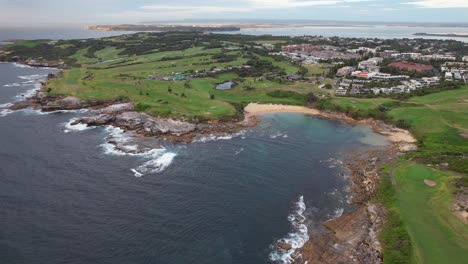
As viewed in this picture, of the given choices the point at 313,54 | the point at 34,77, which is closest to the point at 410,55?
the point at 313,54

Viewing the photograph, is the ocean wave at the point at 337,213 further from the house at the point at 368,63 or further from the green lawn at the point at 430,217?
the house at the point at 368,63

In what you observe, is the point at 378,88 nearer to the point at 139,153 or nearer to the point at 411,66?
the point at 411,66

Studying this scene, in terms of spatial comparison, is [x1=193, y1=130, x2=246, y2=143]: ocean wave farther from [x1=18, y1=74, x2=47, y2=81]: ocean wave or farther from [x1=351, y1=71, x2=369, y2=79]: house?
[x1=18, y1=74, x2=47, y2=81]: ocean wave

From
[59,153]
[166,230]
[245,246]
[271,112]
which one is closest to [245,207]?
[245,246]

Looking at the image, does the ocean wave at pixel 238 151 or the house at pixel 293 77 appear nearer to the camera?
the ocean wave at pixel 238 151

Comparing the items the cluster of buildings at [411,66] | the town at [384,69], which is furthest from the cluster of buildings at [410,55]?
the cluster of buildings at [411,66]

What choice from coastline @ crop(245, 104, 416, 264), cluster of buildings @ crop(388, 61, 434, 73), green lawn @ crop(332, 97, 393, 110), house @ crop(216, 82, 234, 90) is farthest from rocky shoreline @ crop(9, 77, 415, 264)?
cluster of buildings @ crop(388, 61, 434, 73)
